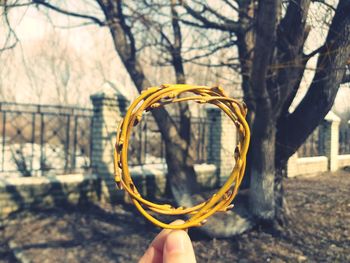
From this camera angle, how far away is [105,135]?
7.96 meters

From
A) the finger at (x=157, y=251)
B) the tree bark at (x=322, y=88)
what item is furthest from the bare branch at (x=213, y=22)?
the finger at (x=157, y=251)

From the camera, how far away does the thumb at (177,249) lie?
140cm

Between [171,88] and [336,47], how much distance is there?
431 cm

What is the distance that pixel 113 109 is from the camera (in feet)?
26.5

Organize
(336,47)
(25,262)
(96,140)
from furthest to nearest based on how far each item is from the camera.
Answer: (96,140)
(25,262)
(336,47)

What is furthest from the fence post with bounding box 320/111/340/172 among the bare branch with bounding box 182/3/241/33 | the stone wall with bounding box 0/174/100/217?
the stone wall with bounding box 0/174/100/217

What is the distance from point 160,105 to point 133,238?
16.4 ft

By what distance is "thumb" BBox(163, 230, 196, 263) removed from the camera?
140cm

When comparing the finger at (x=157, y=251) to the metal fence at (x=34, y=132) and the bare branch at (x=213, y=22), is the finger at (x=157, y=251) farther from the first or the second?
the metal fence at (x=34, y=132)

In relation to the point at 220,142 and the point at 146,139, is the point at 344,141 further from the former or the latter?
the point at 146,139

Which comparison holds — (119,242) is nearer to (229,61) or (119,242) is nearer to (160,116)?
(160,116)

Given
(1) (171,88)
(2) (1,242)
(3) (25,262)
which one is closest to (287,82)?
(1) (171,88)

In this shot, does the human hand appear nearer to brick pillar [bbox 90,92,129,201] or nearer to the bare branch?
the bare branch

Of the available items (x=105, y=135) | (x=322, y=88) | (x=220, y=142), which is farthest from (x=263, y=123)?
(x=220, y=142)
